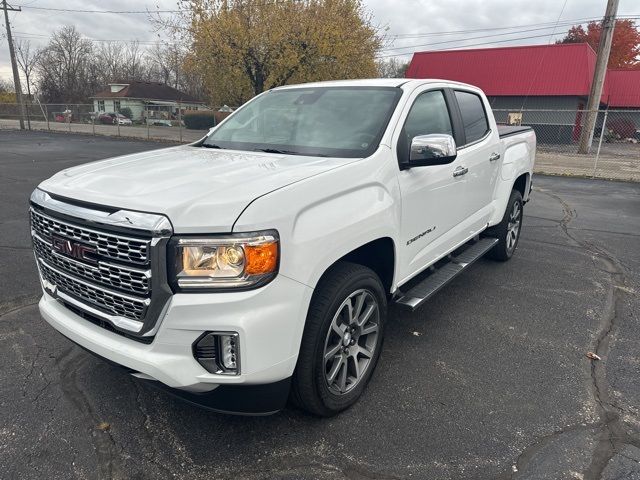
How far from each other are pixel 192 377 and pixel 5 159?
1607cm

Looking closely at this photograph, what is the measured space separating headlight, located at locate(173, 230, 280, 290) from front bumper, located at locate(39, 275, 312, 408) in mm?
49

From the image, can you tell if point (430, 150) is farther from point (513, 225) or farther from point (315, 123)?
point (513, 225)

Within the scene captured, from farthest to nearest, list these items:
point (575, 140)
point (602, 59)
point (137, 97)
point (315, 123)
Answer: point (137, 97) → point (575, 140) → point (602, 59) → point (315, 123)

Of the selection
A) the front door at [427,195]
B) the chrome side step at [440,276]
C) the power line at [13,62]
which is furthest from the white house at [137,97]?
the front door at [427,195]

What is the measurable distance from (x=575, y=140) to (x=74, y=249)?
33.3 m

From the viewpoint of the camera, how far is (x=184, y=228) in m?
2.02

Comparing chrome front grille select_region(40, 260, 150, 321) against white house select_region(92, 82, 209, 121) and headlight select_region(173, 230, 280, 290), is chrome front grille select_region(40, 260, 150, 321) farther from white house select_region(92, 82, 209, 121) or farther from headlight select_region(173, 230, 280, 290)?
white house select_region(92, 82, 209, 121)

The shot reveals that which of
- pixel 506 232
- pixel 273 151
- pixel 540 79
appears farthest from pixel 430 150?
pixel 540 79

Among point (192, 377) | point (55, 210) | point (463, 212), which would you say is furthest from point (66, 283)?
point (463, 212)

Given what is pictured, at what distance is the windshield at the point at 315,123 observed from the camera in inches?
125

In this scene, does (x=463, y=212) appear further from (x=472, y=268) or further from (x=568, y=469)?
(x=568, y=469)

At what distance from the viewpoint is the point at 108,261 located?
7.23ft

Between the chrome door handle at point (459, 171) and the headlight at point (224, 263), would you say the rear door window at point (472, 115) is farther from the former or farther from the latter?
the headlight at point (224, 263)

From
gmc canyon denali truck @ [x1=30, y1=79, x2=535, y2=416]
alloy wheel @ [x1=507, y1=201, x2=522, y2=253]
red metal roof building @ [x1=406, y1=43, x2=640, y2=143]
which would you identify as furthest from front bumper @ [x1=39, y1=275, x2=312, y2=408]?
red metal roof building @ [x1=406, y1=43, x2=640, y2=143]
